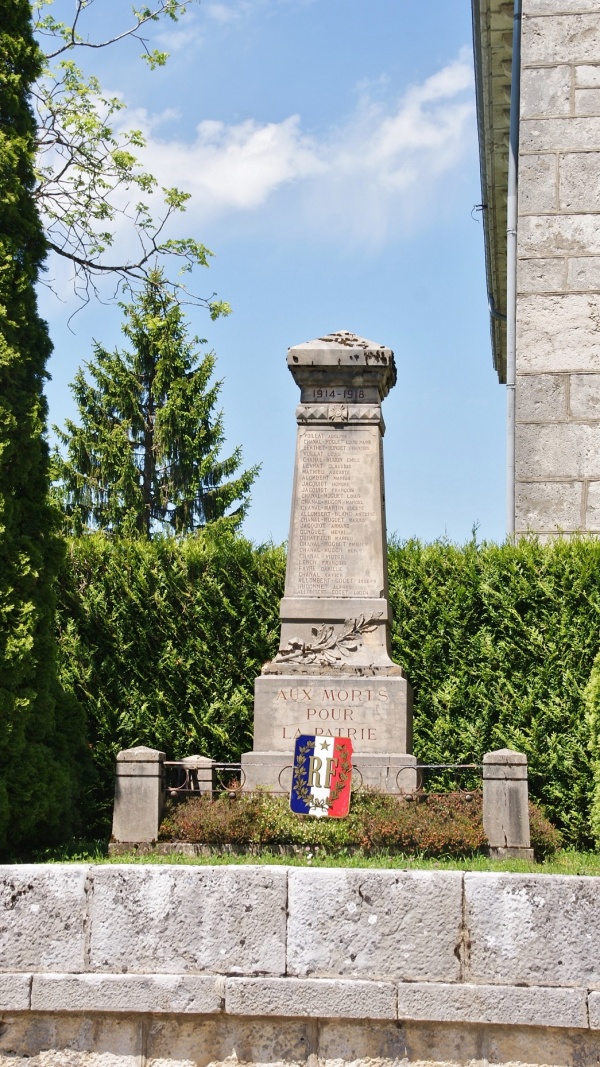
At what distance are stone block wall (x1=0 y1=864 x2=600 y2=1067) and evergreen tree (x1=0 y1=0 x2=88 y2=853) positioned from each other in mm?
2562

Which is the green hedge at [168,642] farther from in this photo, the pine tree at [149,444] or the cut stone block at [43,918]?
the pine tree at [149,444]

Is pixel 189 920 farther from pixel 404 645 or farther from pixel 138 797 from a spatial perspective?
pixel 404 645

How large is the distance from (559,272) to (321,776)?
558cm

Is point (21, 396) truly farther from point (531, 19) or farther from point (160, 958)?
point (531, 19)

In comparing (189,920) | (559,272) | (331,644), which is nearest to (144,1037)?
(189,920)

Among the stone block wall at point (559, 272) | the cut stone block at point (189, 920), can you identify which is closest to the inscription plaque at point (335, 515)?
the stone block wall at point (559, 272)

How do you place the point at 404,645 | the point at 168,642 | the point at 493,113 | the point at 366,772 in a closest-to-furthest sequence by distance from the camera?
1. the point at 366,772
2. the point at 404,645
3. the point at 168,642
4. the point at 493,113

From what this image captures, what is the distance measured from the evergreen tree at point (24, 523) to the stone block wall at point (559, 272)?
4.67 metres

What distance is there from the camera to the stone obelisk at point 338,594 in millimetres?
8523

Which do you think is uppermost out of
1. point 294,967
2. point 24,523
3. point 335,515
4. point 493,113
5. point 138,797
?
point 493,113

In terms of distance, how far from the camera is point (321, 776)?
7891mm

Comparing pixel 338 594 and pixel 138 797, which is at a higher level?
pixel 338 594

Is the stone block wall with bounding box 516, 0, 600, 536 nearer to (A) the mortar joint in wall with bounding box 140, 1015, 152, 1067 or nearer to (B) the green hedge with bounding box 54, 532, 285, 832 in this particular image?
(B) the green hedge with bounding box 54, 532, 285, 832

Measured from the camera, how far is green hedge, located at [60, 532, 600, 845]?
9695mm
